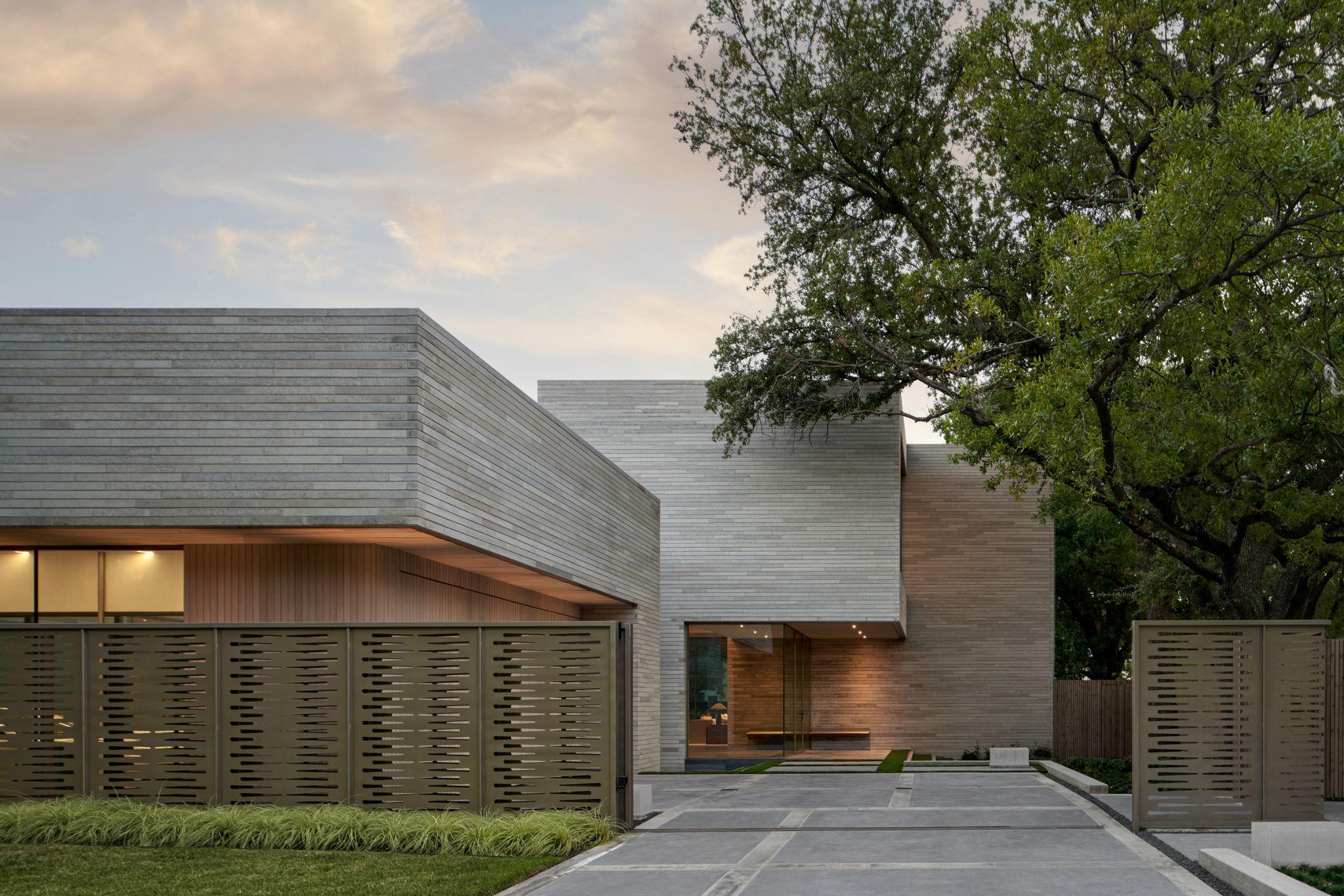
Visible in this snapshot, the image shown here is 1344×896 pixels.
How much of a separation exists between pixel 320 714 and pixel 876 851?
17.7 feet

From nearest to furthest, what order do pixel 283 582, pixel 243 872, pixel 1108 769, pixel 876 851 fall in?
1. pixel 243 872
2. pixel 876 851
3. pixel 283 582
4. pixel 1108 769

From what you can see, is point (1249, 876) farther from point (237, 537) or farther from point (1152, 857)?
point (237, 537)

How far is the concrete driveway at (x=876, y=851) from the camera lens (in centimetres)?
891

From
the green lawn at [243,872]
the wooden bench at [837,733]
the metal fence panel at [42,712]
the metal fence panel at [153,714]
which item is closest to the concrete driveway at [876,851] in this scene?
the green lawn at [243,872]

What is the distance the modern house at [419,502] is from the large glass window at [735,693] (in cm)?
5

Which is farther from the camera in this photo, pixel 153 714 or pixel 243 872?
pixel 153 714

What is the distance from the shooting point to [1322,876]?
9.14 metres

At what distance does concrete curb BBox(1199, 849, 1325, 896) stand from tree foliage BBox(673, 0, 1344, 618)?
520 cm

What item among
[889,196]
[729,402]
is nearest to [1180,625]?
[889,196]

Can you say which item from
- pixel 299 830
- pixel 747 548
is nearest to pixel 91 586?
pixel 299 830

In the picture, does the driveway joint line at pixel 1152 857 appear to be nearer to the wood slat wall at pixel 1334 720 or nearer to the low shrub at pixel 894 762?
the wood slat wall at pixel 1334 720

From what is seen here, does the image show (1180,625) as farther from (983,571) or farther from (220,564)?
(983,571)

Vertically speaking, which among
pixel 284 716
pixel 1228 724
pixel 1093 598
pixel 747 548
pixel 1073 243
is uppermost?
pixel 1073 243

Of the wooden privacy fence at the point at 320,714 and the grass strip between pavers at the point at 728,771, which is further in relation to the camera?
the grass strip between pavers at the point at 728,771
